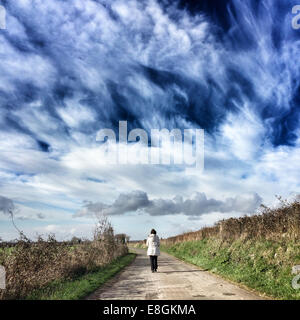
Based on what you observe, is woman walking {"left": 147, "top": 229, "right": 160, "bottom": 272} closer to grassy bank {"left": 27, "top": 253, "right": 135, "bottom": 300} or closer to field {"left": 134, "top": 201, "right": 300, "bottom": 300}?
field {"left": 134, "top": 201, "right": 300, "bottom": 300}

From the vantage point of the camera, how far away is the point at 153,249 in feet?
51.2

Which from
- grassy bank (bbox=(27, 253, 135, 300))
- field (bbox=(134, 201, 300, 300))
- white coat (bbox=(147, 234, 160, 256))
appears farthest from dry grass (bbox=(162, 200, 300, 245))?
grassy bank (bbox=(27, 253, 135, 300))

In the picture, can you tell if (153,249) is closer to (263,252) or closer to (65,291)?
(263,252)

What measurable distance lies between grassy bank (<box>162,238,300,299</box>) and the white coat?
10.1ft

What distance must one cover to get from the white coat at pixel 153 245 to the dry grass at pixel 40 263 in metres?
3.22

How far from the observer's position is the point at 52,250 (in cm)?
1265

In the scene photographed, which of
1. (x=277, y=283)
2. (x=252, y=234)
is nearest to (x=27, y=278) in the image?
(x=277, y=283)

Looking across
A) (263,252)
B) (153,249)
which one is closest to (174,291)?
(263,252)

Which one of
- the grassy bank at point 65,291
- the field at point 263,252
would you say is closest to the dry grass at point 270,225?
the field at point 263,252

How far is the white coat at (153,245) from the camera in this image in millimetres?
15602

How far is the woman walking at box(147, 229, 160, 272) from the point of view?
1552 centimetres

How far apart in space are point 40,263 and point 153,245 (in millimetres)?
6388

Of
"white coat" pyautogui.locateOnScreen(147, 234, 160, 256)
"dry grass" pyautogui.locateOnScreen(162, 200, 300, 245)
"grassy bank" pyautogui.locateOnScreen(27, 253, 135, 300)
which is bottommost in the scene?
"grassy bank" pyautogui.locateOnScreen(27, 253, 135, 300)
